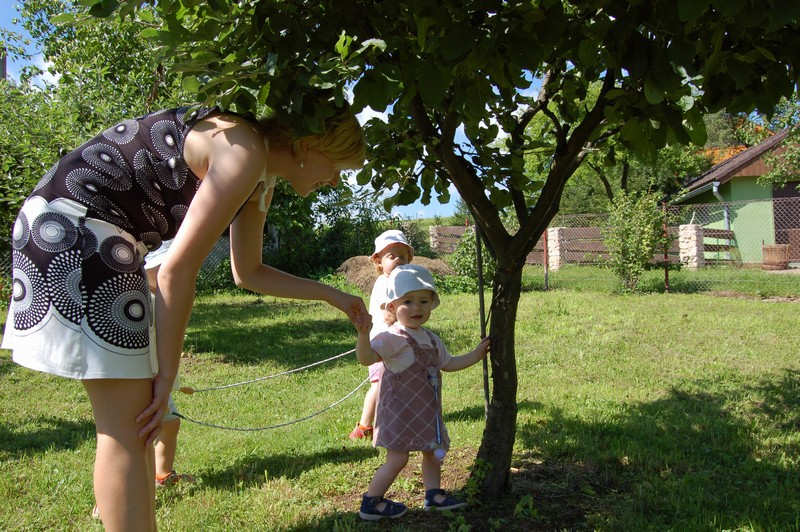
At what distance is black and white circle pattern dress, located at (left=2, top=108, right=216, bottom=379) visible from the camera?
1.63m

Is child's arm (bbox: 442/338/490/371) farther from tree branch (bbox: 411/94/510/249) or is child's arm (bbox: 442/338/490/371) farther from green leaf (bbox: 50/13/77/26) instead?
green leaf (bbox: 50/13/77/26)

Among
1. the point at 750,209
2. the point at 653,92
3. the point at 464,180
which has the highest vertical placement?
the point at 750,209

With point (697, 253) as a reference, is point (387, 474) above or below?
below

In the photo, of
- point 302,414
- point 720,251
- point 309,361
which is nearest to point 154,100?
point 309,361

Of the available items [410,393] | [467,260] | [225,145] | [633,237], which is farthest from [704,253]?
[225,145]

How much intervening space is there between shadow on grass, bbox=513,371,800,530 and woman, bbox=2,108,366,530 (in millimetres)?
1810

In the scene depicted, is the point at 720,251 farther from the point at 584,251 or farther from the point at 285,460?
the point at 285,460

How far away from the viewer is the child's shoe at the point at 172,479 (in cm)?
333

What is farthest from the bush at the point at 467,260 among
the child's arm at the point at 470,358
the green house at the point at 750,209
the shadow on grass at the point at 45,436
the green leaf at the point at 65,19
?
the green leaf at the point at 65,19

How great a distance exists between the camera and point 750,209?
20469mm

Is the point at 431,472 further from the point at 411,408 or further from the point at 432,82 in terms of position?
the point at 432,82

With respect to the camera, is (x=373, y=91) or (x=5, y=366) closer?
(x=373, y=91)

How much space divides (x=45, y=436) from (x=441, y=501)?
10.2ft

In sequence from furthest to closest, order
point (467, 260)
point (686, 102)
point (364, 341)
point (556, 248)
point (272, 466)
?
point (556, 248) → point (467, 260) → point (272, 466) → point (364, 341) → point (686, 102)
